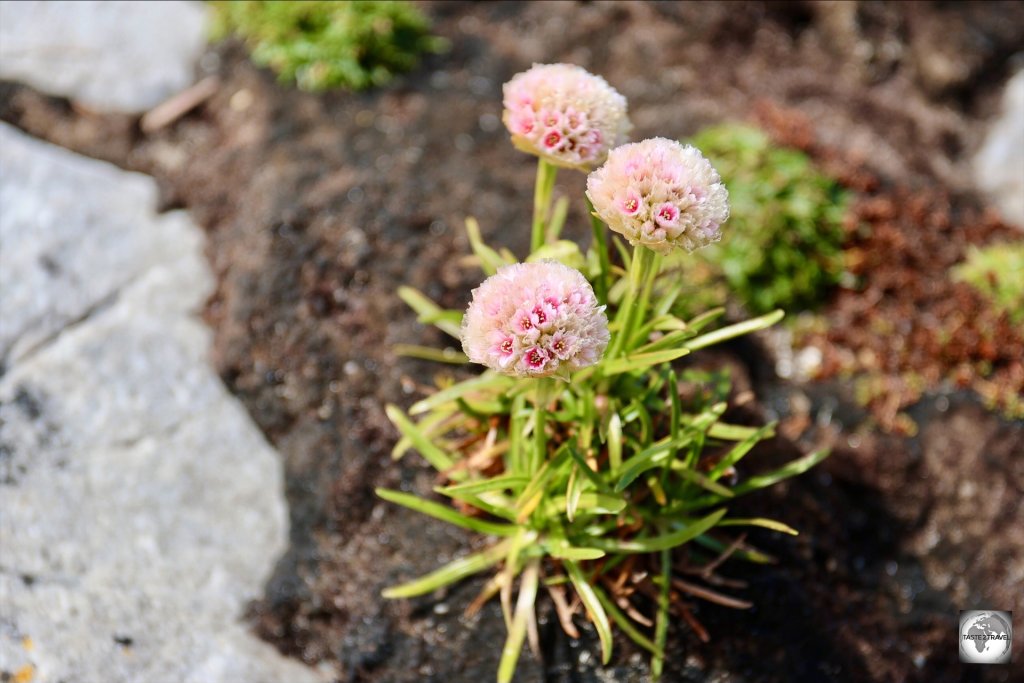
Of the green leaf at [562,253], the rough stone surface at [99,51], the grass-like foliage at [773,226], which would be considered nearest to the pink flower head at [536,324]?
the green leaf at [562,253]

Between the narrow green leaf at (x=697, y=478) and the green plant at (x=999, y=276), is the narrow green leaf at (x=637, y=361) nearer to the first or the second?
the narrow green leaf at (x=697, y=478)

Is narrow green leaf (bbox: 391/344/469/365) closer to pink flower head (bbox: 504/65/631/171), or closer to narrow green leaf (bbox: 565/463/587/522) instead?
narrow green leaf (bbox: 565/463/587/522)

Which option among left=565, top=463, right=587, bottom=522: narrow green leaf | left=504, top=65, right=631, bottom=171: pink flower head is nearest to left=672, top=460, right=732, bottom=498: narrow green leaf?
left=565, top=463, right=587, bottom=522: narrow green leaf

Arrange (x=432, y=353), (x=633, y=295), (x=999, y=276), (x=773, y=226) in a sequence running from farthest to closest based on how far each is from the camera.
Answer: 1. (x=999, y=276)
2. (x=773, y=226)
3. (x=432, y=353)
4. (x=633, y=295)

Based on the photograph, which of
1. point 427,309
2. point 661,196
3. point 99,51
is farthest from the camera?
point 99,51

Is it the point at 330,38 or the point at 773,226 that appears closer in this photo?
the point at 773,226

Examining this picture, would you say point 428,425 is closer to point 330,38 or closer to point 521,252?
point 521,252
